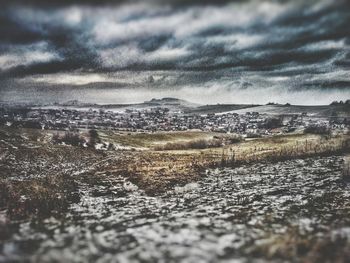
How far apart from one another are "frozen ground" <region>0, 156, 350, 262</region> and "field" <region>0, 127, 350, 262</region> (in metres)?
0.03

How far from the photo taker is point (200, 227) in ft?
42.9

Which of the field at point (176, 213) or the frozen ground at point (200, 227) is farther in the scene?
the field at point (176, 213)

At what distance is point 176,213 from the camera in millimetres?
15812

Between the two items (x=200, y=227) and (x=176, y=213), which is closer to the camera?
(x=200, y=227)

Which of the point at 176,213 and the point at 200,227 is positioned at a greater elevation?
the point at 200,227

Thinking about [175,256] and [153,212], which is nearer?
[175,256]

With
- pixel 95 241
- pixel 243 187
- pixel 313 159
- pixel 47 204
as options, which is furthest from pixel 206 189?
pixel 313 159

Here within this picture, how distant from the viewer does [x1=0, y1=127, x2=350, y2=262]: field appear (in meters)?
10.5

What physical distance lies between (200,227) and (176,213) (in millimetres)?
2875

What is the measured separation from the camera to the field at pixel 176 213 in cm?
1053

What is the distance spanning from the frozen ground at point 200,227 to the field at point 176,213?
0.03m

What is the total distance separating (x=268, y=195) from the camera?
19.8 meters

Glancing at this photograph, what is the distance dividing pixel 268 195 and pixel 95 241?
11346mm

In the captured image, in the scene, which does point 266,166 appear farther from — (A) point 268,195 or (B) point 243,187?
(A) point 268,195
